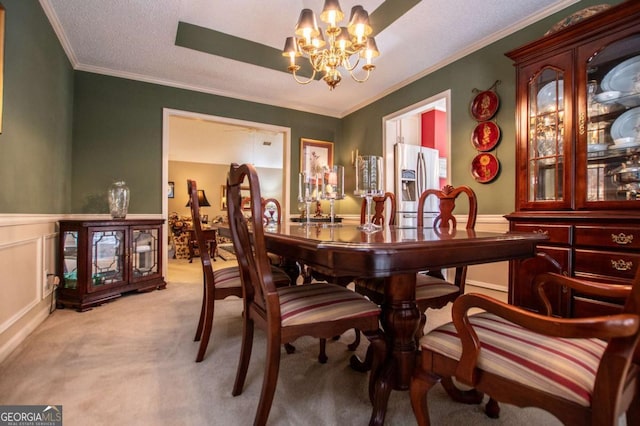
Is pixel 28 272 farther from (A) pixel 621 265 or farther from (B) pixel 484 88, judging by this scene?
(B) pixel 484 88

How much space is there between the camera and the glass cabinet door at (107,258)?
2.73 meters

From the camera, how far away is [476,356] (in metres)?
0.78

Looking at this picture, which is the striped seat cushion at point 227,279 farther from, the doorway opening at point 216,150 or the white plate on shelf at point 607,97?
the white plate on shelf at point 607,97

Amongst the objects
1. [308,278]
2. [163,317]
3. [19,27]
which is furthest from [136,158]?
[308,278]

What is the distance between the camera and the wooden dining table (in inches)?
34.7

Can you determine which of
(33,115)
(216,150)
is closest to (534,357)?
(33,115)

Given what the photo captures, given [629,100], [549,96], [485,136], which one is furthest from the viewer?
[485,136]

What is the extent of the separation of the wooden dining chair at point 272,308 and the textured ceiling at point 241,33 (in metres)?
2.06

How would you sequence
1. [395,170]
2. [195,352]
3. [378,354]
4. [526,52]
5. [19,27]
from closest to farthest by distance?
[378,354] → [195,352] → [19,27] → [526,52] → [395,170]

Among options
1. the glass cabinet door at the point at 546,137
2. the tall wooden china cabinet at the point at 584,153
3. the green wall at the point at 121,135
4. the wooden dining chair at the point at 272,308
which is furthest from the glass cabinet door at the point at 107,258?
the glass cabinet door at the point at 546,137

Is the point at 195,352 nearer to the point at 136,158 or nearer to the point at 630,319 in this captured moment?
the point at 630,319

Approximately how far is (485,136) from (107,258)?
3.81 m

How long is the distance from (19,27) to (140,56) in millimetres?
1297

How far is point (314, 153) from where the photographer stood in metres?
4.72
